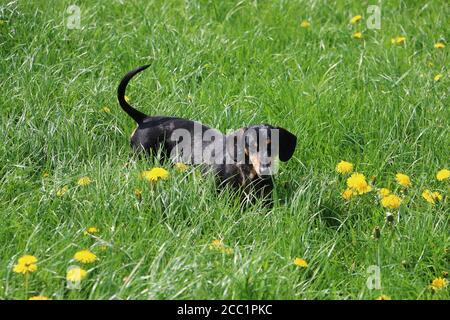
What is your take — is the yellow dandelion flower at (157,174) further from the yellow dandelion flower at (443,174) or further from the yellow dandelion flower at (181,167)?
the yellow dandelion flower at (443,174)

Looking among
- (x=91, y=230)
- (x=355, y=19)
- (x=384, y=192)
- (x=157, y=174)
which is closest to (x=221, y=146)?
(x=157, y=174)

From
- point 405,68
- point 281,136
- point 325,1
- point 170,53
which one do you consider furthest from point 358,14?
point 281,136

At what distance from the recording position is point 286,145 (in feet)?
14.9

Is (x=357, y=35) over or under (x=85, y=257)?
over

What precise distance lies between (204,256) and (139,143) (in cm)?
132

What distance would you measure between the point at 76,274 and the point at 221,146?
1482 mm

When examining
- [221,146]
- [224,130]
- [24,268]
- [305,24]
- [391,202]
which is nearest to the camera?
[24,268]

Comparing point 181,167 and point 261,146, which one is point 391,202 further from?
point 181,167

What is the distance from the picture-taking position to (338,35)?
6488 millimetres

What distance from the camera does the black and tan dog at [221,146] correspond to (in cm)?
440

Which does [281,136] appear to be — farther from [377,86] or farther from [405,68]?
[405,68]

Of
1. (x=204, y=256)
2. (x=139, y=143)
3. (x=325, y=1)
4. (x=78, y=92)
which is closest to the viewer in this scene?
(x=204, y=256)

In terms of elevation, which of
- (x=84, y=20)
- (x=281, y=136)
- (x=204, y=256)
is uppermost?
(x=84, y=20)

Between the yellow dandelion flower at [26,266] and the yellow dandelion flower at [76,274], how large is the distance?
0.13 meters
